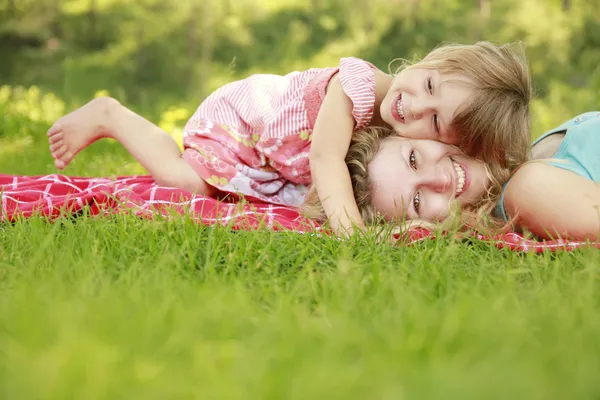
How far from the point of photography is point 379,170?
2.36m

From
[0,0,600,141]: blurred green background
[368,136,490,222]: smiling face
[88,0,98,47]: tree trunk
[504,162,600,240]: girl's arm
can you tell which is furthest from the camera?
[88,0,98,47]: tree trunk

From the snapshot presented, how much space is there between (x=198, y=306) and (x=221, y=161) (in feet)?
4.60

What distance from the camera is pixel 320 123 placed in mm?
2383

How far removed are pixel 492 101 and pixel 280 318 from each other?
1352 millimetres

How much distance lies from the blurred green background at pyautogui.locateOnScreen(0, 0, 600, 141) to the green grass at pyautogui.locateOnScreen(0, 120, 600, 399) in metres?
4.00

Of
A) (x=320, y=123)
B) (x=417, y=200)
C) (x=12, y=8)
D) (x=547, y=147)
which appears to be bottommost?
(x=417, y=200)

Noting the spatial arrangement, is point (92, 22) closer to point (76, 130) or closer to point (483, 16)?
point (483, 16)

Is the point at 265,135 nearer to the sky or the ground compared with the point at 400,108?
nearer to the ground

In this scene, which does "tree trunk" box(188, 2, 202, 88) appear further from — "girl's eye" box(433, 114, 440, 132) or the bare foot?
"girl's eye" box(433, 114, 440, 132)

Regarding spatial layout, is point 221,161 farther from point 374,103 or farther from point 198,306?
point 198,306

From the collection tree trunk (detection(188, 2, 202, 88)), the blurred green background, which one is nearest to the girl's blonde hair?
the blurred green background

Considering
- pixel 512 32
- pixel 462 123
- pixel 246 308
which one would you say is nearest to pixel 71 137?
pixel 462 123

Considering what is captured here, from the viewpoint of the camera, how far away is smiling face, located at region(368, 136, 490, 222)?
2.30 meters

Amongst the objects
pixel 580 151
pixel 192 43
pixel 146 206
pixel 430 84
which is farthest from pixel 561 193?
pixel 192 43
